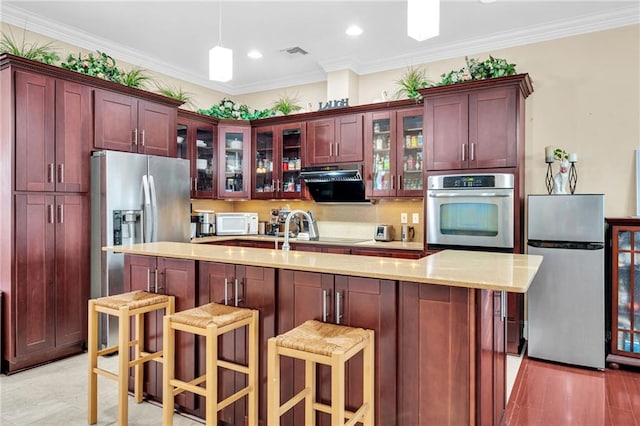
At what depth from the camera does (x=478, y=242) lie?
3785mm

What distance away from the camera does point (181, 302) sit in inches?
103

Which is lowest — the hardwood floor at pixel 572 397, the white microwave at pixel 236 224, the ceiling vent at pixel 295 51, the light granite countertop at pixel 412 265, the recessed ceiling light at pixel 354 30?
the hardwood floor at pixel 572 397

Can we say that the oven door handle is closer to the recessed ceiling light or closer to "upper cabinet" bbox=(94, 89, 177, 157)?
the recessed ceiling light

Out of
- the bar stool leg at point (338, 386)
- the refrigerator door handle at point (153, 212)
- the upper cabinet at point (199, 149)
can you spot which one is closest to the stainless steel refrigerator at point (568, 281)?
the bar stool leg at point (338, 386)

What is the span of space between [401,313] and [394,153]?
2.83 meters

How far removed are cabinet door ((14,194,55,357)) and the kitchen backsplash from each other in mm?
2125

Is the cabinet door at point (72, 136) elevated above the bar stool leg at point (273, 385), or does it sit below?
above

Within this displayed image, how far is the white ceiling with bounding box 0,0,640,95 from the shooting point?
3631 millimetres

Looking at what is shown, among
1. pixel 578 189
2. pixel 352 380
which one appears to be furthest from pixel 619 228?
pixel 352 380

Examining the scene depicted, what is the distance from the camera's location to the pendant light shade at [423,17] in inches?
73.4

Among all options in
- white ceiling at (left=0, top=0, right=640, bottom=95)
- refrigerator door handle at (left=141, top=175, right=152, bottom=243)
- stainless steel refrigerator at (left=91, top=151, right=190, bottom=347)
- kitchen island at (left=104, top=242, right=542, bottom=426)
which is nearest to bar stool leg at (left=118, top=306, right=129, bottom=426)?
kitchen island at (left=104, top=242, right=542, bottom=426)

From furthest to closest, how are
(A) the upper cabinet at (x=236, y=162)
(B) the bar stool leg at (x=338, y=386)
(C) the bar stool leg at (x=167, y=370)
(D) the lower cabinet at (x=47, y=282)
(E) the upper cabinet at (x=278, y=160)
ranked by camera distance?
(A) the upper cabinet at (x=236, y=162), (E) the upper cabinet at (x=278, y=160), (D) the lower cabinet at (x=47, y=282), (C) the bar stool leg at (x=167, y=370), (B) the bar stool leg at (x=338, y=386)

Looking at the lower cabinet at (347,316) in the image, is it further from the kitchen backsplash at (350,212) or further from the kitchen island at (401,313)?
the kitchen backsplash at (350,212)

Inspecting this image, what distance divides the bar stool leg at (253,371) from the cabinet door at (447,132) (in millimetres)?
2584
